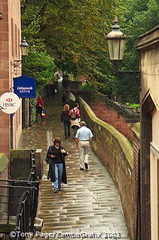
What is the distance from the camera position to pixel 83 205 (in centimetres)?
1305

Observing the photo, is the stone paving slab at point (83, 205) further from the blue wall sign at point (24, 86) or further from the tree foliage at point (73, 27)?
the tree foliage at point (73, 27)

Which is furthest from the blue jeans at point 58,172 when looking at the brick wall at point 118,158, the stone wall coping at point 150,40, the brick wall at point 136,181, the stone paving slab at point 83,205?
the stone wall coping at point 150,40

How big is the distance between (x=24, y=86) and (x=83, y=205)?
19.7ft

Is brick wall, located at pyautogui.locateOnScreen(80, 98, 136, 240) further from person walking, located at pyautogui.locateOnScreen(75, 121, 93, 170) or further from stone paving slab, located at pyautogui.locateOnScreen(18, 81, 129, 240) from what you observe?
person walking, located at pyautogui.locateOnScreen(75, 121, 93, 170)

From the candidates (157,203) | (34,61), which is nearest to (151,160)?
(157,203)

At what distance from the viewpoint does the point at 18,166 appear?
17.0m

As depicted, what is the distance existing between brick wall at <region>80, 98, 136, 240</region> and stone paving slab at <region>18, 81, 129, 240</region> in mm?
255

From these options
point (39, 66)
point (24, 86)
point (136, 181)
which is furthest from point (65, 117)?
point (136, 181)

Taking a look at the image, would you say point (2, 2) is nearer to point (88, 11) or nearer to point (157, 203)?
point (157, 203)

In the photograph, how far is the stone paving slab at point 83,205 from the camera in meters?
11.1

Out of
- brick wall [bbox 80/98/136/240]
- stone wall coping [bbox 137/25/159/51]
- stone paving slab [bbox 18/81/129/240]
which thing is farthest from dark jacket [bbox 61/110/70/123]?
stone wall coping [bbox 137/25/159/51]

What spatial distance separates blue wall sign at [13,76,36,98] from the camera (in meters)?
17.7

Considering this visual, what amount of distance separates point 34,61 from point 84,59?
743cm

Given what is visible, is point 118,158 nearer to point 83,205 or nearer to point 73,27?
point 83,205
